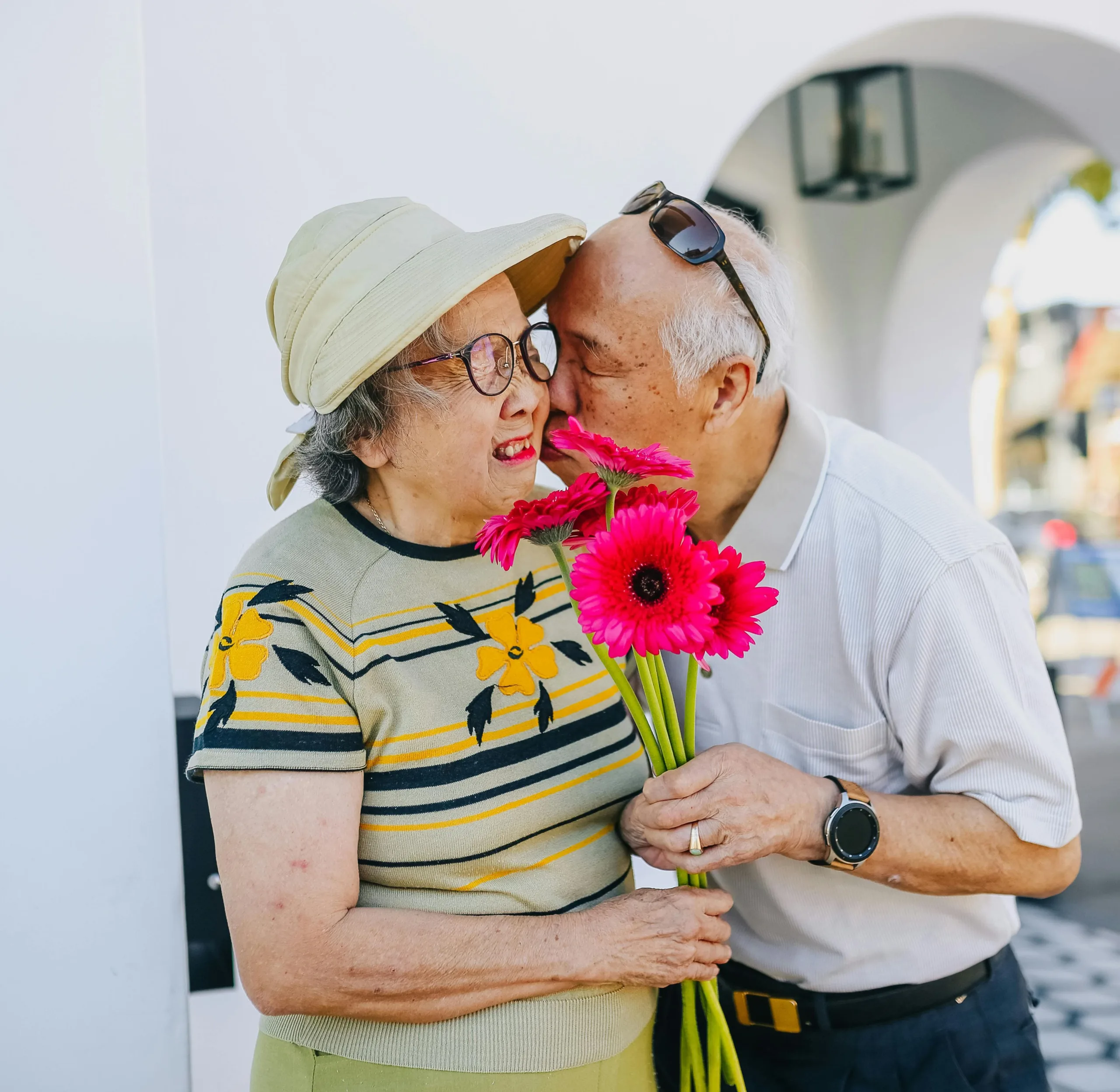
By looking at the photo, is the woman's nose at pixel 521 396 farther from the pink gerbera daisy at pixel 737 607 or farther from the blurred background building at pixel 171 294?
the blurred background building at pixel 171 294

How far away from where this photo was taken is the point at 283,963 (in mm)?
1316

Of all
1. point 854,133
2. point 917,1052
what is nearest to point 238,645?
point 917,1052

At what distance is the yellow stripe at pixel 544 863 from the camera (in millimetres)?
1458

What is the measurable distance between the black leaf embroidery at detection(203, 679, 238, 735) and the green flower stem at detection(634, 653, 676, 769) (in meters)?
0.51

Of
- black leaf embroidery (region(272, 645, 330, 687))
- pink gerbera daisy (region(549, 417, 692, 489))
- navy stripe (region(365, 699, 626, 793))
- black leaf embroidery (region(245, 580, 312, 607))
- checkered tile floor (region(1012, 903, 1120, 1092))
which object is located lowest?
checkered tile floor (region(1012, 903, 1120, 1092))

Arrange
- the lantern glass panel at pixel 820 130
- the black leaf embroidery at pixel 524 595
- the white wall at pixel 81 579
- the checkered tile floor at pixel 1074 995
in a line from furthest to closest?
the lantern glass panel at pixel 820 130
the checkered tile floor at pixel 1074 995
the white wall at pixel 81 579
the black leaf embroidery at pixel 524 595

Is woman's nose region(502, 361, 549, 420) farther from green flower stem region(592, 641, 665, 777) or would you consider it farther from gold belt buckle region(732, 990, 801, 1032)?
gold belt buckle region(732, 990, 801, 1032)

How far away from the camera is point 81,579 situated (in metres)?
2.17

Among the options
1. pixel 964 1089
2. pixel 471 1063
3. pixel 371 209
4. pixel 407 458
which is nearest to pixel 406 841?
pixel 471 1063

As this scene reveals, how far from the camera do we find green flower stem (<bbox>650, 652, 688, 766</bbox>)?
4.46 ft

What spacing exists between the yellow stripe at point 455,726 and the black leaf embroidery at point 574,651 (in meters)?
0.04

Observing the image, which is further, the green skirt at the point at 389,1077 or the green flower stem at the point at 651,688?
the green skirt at the point at 389,1077

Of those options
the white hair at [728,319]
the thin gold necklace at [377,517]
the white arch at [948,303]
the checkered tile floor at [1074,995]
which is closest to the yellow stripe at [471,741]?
the thin gold necklace at [377,517]

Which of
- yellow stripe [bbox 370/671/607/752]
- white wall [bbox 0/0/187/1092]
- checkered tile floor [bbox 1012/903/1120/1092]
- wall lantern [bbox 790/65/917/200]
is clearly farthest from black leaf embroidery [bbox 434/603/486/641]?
wall lantern [bbox 790/65/917/200]
